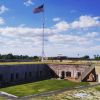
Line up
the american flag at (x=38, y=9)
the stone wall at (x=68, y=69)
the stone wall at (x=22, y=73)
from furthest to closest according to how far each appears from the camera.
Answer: the american flag at (x=38, y=9) → the stone wall at (x=68, y=69) → the stone wall at (x=22, y=73)

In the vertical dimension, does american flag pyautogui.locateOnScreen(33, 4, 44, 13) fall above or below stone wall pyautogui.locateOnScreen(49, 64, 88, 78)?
above

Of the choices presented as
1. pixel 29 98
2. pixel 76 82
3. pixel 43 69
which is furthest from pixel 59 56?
pixel 29 98

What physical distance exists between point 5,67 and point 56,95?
12.2 meters

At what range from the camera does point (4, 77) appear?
44531mm

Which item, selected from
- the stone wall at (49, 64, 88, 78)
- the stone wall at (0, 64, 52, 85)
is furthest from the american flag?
the stone wall at (49, 64, 88, 78)

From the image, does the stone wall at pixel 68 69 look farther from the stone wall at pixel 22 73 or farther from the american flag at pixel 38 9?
the american flag at pixel 38 9

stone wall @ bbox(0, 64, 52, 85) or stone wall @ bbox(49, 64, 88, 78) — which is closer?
stone wall @ bbox(0, 64, 52, 85)

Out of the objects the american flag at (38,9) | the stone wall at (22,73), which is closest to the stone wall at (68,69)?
the stone wall at (22,73)

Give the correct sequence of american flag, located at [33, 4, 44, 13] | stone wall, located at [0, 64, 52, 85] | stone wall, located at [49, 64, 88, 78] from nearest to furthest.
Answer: stone wall, located at [0, 64, 52, 85]
stone wall, located at [49, 64, 88, 78]
american flag, located at [33, 4, 44, 13]

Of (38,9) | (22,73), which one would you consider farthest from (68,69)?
(38,9)

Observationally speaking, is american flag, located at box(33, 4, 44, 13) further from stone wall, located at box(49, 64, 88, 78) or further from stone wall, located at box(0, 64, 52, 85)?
stone wall, located at box(49, 64, 88, 78)

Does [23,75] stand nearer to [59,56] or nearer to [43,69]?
[43,69]

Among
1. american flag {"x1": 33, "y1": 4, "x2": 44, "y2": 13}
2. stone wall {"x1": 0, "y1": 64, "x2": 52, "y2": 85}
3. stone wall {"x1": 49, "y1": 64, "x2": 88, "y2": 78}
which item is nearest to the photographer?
stone wall {"x1": 0, "y1": 64, "x2": 52, "y2": 85}

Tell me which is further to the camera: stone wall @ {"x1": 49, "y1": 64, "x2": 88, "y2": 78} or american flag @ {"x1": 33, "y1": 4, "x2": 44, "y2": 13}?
american flag @ {"x1": 33, "y1": 4, "x2": 44, "y2": 13}
